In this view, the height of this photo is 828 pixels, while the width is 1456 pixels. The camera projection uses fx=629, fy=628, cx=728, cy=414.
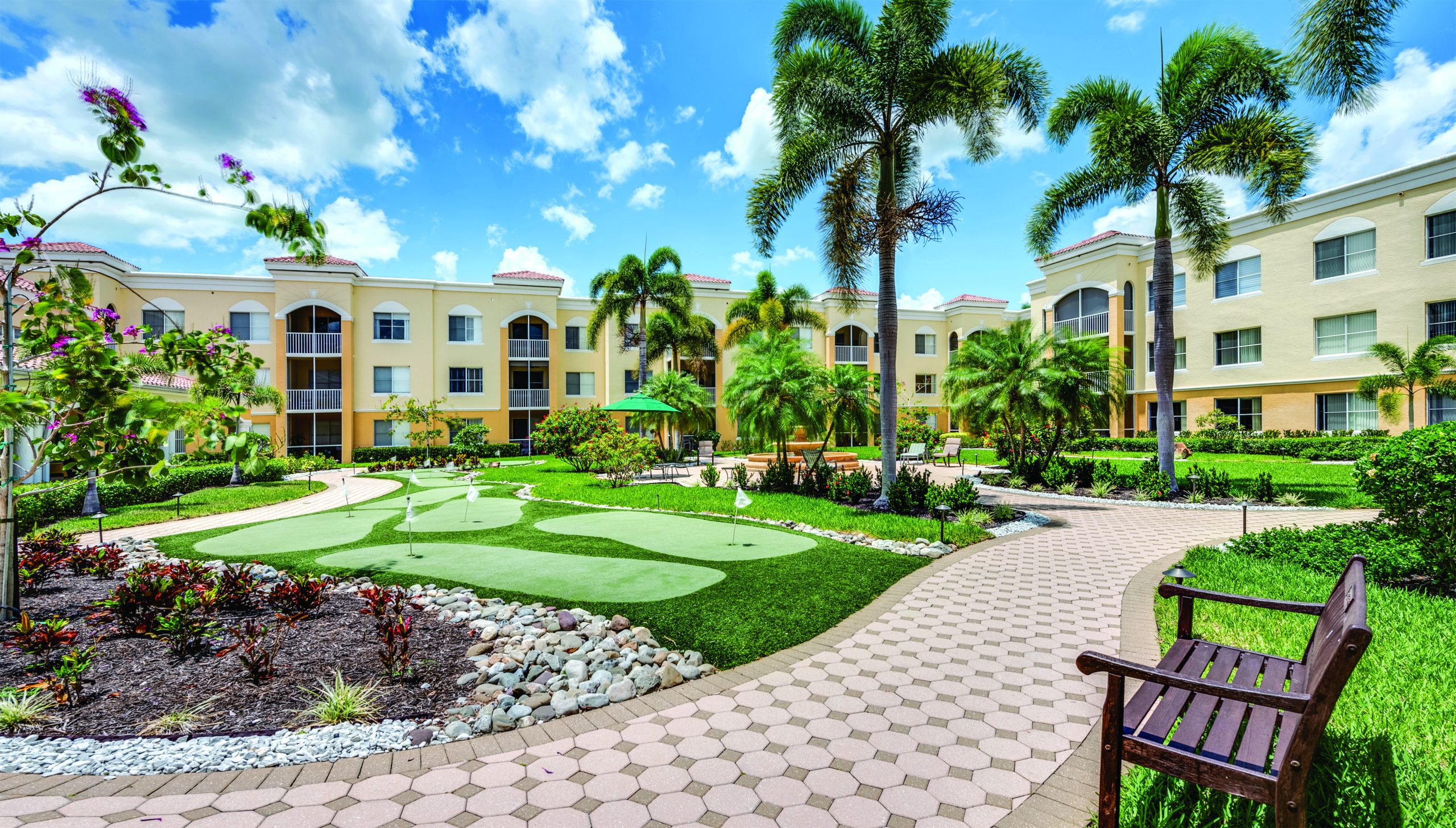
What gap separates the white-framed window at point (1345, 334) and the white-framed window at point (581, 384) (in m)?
31.6

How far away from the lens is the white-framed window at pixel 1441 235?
2034 centimetres

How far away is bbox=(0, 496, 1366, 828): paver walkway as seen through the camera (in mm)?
2967

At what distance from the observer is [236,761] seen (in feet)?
11.1

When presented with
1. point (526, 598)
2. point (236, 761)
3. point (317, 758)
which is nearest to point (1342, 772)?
point (317, 758)

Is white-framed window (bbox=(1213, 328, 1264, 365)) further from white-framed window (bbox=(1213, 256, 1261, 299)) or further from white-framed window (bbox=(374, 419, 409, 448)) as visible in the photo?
white-framed window (bbox=(374, 419, 409, 448))

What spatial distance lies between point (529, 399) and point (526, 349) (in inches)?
102

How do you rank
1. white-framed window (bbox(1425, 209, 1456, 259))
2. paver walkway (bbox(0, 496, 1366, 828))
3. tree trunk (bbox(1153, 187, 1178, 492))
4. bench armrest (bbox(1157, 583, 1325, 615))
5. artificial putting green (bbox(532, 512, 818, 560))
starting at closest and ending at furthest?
paver walkway (bbox(0, 496, 1366, 828)) < bench armrest (bbox(1157, 583, 1325, 615)) < artificial putting green (bbox(532, 512, 818, 560)) < tree trunk (bbox(1153, 187, 1178, 492)) < white-framed window (bbox(1425, 209, 1456, 259))

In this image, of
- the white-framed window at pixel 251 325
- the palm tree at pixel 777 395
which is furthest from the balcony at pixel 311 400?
the palm tree at pixel 777 395

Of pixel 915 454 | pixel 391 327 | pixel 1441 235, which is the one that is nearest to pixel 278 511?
pixel 391 327

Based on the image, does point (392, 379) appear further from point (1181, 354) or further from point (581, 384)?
point (1181, 354)

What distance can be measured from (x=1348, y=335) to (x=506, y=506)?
29.5 meters

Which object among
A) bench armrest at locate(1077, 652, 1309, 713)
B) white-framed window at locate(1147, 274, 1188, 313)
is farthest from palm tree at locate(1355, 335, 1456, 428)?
bench armrest at locate(1077, 652, 1309, 713)

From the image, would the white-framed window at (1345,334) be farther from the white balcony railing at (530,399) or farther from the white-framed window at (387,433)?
the white-framed window at (387,433)

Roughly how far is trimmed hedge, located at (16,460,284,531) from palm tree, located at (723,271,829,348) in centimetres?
1982
